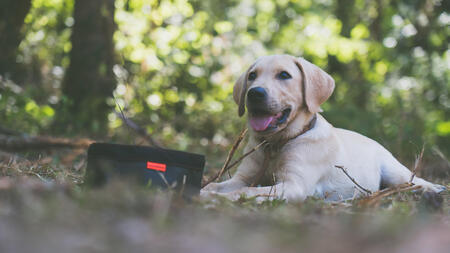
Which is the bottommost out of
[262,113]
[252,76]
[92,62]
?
[92,62]

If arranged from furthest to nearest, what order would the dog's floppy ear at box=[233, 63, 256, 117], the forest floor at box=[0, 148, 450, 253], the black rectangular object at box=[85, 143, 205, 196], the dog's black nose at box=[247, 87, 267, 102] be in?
1. the dog's floppy ear at box=[233, 63, 256, 117]
2. the dog's black nose at box=[247, 87, 267, 102]
3. the black rectangular object at box=[85, 143, 205, 196]
4. the forest floor at box=[0, 148, 450, 253]

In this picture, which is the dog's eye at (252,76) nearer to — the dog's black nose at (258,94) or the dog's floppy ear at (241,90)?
the dog's floppy ear at (241,90)

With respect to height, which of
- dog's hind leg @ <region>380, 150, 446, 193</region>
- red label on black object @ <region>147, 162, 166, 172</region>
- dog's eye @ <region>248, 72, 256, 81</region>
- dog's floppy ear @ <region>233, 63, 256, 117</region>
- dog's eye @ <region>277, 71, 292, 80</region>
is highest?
dog's eye @ <region>277, 71, 292, 80</region>

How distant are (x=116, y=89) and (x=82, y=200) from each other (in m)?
6.56

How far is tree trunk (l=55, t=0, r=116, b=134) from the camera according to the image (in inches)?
294

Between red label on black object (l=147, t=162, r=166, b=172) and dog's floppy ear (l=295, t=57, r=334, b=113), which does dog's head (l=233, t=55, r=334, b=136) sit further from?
red label on black object (l=147, t=162, r=166, b=172)

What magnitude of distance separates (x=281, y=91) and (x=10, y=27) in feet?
17.8

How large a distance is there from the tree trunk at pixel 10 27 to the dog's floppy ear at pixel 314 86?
5.22 meters

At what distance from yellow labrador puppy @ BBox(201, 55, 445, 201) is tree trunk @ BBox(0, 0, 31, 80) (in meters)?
4.81

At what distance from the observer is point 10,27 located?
23.6ft

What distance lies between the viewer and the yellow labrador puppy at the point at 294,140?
147 inches

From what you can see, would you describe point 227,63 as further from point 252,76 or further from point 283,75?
point 283,75

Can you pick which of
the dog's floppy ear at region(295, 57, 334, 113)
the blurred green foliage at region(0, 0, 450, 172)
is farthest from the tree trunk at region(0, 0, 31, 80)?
the dog's floppy ear at region(295, 57, 334, 113)

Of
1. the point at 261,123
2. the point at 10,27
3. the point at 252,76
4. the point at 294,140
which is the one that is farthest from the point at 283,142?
the point at 10,27
